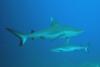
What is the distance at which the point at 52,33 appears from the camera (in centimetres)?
386

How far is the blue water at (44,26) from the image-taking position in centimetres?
1268

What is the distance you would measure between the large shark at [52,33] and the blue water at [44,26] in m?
6.41

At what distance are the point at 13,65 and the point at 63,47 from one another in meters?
6.33

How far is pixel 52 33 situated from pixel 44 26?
18637 millimetres

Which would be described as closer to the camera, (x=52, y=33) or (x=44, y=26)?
(x=52, y=33)

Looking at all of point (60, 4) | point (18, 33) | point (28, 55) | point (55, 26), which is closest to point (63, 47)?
point (55, 26)

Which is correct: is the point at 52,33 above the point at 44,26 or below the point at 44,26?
below

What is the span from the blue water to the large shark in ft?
21.0

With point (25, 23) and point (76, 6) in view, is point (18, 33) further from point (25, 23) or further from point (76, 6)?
point (76, 6)

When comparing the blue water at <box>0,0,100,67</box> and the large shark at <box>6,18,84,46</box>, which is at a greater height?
the blue water at <box>0,0,100,67</box>

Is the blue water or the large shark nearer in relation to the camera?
the large shark

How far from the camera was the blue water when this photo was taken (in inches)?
499

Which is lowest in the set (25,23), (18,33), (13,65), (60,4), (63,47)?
(18,33)

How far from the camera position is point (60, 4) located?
960 inches
